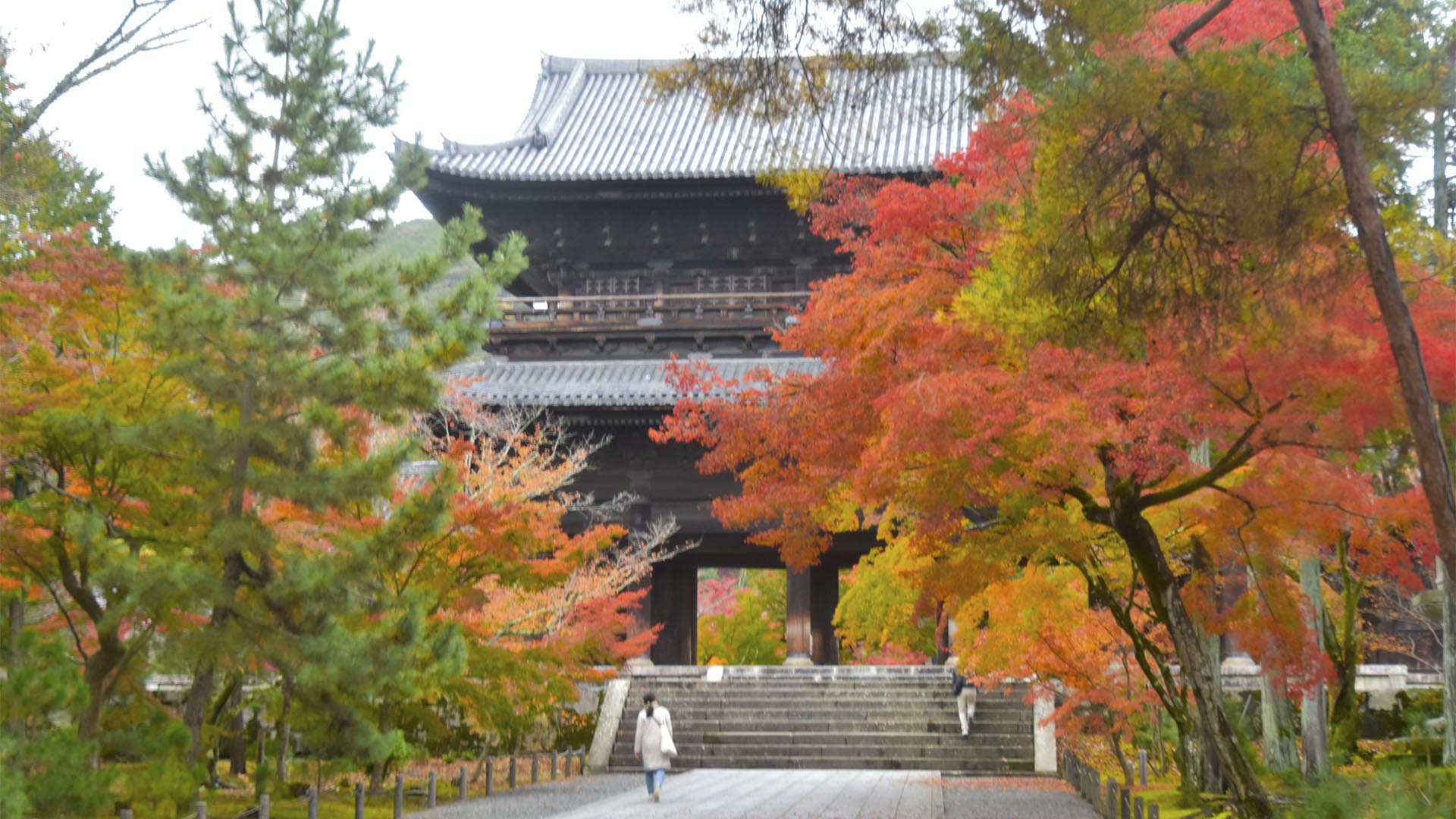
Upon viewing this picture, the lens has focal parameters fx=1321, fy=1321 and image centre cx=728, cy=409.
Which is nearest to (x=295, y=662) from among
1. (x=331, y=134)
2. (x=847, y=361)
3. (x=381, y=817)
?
(x=381, y=817)

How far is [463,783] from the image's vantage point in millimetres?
15969

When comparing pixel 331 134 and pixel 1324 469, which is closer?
pixel 1324 469

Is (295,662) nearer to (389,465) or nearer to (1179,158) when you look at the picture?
(389,465)

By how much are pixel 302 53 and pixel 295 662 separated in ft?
17.6

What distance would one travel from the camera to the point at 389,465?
444 inches

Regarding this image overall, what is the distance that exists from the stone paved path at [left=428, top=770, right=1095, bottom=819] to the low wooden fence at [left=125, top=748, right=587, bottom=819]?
282 mm

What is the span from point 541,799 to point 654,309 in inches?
446

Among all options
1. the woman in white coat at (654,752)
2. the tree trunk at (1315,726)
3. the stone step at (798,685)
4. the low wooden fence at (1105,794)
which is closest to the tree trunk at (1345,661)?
the tree trunk at (1315,726)

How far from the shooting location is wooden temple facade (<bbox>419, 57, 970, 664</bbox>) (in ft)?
81.0

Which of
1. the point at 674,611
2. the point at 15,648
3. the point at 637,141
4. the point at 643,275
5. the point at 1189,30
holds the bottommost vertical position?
the point at 15,648

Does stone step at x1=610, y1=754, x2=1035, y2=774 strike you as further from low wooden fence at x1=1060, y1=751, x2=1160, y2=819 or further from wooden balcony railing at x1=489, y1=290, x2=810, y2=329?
wooden balcony railing at x1=489, y1=290, x2=810, y2=329

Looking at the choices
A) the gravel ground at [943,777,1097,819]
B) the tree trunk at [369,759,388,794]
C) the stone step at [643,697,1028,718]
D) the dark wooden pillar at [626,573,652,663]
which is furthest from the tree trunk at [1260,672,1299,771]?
the dark wooden pillar at [626,573,652,663]

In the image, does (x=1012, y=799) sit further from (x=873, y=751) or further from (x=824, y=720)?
(x=824, y=720)

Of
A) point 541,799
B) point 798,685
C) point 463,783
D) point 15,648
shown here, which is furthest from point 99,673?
point 798,685
